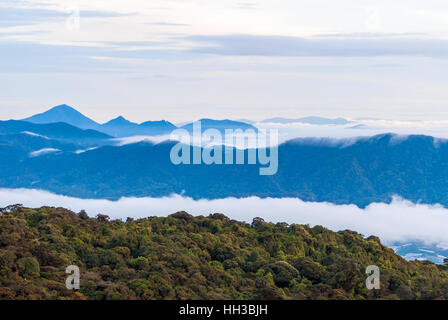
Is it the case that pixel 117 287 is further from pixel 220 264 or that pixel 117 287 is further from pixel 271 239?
pixel 271 239

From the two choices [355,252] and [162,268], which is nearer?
[162,268]
